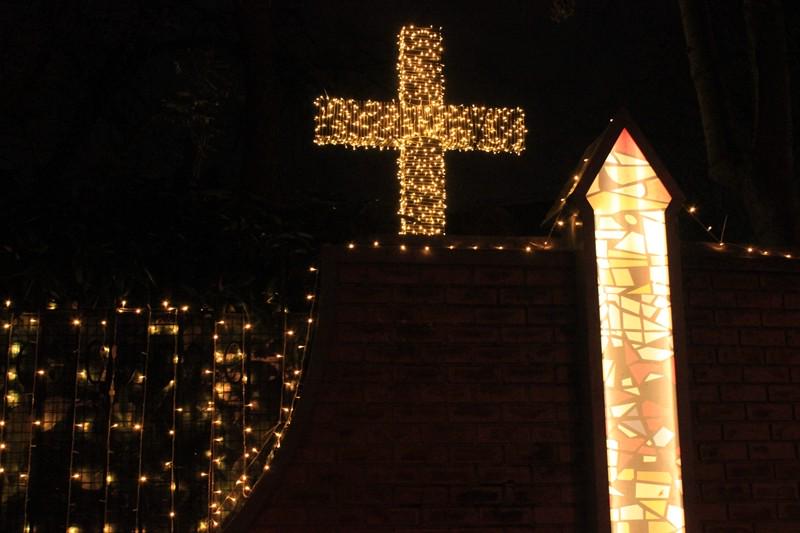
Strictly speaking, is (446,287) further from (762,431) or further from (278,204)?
(762,431)

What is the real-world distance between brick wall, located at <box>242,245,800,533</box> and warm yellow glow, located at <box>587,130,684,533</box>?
17 cm

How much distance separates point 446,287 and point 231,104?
21.4 ft

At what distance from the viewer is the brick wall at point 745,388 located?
4.05 m

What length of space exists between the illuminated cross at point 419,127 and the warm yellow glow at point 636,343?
7.07ft

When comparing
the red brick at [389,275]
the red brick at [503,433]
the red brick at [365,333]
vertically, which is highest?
the red brick at [389,275]

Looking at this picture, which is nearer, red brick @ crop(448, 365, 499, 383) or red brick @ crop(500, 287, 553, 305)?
red brick @ crop(448, 365, 499, 383)

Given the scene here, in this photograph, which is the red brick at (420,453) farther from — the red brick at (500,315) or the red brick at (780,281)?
the red brick at (780,281)

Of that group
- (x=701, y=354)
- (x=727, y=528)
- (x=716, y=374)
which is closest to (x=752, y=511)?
(x=727, y=528)

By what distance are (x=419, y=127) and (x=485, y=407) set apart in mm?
2766

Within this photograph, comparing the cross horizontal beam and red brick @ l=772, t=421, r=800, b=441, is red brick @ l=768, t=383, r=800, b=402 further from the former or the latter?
the cross horizontal beam

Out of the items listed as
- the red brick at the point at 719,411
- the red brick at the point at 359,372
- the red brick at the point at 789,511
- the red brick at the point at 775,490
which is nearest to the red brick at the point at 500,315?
the red brick at the point at 359,372

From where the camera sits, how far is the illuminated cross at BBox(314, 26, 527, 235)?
6.02 m

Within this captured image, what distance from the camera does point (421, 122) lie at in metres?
6.10

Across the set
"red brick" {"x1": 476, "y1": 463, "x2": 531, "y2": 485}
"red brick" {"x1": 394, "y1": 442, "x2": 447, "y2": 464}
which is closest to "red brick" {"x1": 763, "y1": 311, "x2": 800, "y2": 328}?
"red brick" {"x1": 476, "y1": 463, "x2": 531, "y2": 485}
